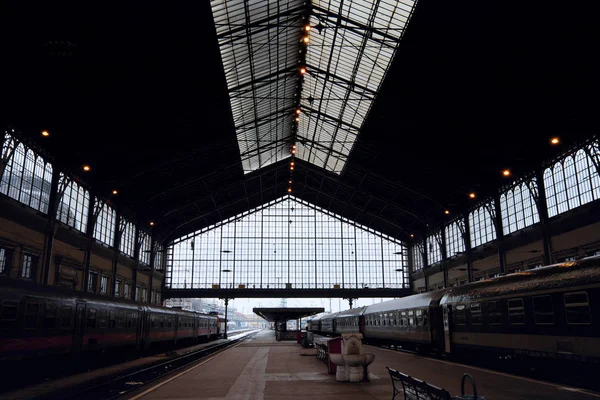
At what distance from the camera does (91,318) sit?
73.9ft

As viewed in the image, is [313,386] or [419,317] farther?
[419,317]

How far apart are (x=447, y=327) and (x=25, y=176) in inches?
1057

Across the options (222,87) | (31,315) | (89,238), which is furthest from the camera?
(89,238)

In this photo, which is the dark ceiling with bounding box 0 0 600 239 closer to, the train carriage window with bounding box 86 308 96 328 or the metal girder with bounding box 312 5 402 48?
the metal girder with bounding box 312 5 402 48

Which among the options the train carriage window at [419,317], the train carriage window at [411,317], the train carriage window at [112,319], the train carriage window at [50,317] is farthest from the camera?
the train carriage window at [411,317]

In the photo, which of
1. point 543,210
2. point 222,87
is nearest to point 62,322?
point 222,87

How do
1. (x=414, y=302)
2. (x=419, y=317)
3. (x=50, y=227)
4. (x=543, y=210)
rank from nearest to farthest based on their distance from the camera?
1. (x=419, y=317)
2. (x=414, y=302)
3. (x=50, y=227)
4. (x=543, y=210)

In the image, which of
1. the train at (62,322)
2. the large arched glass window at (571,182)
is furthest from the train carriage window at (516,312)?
the train at (62,322)

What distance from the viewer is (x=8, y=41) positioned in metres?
19.7

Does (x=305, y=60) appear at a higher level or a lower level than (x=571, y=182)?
higher

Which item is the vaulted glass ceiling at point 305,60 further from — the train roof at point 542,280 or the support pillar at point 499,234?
the train roof at point 542,280

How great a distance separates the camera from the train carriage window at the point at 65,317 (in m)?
19.4

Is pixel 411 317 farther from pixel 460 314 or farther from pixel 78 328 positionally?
pixel 78 328

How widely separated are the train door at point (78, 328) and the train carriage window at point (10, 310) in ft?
16.1
